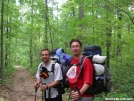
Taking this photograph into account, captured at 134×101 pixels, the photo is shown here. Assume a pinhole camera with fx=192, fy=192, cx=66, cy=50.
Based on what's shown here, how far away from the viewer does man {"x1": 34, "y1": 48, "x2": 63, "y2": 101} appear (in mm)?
4082

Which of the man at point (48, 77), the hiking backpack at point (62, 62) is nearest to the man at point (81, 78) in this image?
the hiking backpack at point (62, 62)

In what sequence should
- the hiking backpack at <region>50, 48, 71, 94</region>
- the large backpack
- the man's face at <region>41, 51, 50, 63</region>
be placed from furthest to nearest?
1. the man's face at <region>41, 51, 50, 63</region>
2. the hiking backpack at <region>50, 48, 71, 94</region>
3. the large backpack

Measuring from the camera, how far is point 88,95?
132 inches

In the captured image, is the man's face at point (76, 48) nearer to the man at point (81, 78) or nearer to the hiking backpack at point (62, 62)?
the man at point (81, 78)

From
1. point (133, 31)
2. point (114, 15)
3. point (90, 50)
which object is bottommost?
point (90, 50)

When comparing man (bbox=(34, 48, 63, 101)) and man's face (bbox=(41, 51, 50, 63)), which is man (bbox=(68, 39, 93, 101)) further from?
man's face (bbox=(41, 51, 50, 63))

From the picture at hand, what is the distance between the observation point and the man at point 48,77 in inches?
161

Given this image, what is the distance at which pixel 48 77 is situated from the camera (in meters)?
4.25

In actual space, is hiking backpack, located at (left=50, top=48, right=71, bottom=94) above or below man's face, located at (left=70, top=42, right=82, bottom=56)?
below

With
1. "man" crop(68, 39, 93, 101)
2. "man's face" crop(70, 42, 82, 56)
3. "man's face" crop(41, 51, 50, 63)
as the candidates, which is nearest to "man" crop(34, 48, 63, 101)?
"man's face" crop(41, 51, 50, 63)

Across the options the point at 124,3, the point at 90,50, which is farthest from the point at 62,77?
the point at 124,3

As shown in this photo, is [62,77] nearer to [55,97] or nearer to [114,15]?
[55,97]

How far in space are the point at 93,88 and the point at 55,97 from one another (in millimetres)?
1237

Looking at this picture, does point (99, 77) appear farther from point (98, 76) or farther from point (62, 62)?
point (62, 62)
